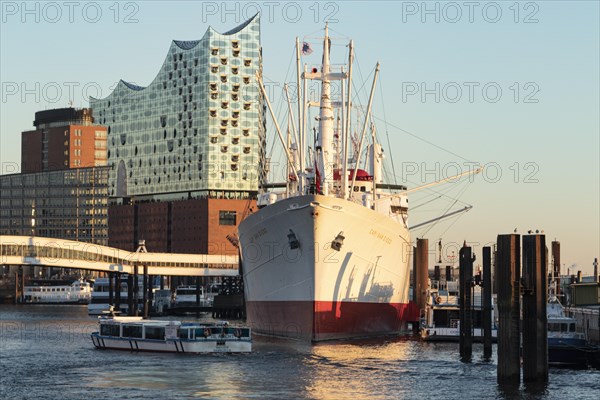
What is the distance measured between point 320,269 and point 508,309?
107 feet

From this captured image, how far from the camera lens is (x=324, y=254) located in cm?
9275

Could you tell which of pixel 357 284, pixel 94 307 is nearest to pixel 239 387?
pixel 357 284

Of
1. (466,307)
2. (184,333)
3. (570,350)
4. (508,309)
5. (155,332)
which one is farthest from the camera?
(155,332)

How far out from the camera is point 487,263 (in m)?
83.9

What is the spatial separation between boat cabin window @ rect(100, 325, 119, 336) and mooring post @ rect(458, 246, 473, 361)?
27.3m

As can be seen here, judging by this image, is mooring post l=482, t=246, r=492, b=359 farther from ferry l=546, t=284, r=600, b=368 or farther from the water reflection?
ferry l=546, t=284, r=600, b=368

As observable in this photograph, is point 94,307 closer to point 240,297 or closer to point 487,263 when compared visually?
point 240,297

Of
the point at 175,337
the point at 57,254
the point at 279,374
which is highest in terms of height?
the point at 57,254

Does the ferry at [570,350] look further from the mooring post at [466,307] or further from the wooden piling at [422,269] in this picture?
the wooden piling at [422,269]

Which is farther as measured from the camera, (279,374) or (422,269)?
(422,269)

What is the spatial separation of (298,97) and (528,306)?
44.0 metres

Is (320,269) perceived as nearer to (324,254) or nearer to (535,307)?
(324,254)

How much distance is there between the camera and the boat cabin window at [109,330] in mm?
94625

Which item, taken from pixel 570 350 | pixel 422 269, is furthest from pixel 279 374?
pixel 422 269
